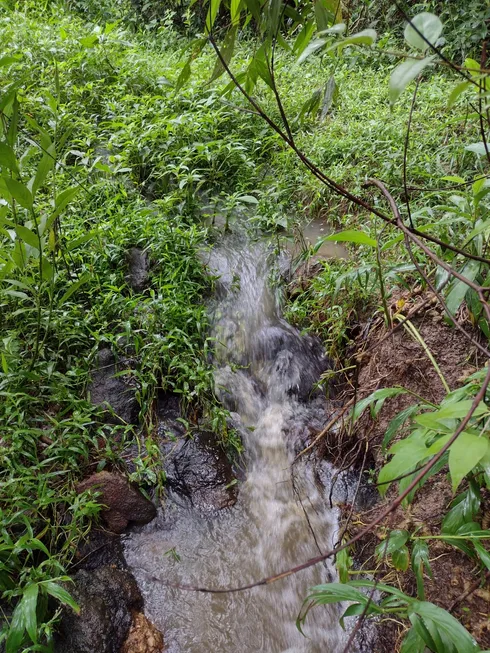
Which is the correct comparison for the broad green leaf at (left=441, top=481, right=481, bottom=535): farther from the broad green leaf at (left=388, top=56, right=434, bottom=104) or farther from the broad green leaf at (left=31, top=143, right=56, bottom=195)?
the broad green leaf at (left=31, top=143, right=56, bottom=195)

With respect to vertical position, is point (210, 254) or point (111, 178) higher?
point (111, 178)

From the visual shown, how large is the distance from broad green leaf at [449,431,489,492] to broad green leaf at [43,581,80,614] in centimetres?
166

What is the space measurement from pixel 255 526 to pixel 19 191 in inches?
77.7

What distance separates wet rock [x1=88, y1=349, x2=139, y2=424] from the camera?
264 centimetres

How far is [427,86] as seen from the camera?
485cm

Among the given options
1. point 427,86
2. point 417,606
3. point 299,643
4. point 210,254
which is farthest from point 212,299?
point 427,86

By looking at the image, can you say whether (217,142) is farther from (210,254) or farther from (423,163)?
(423,163)

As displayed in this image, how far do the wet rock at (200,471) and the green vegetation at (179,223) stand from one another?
0.12 meters

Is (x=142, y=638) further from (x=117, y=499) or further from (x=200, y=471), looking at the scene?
(x=200, y=471)

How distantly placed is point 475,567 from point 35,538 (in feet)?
5.79

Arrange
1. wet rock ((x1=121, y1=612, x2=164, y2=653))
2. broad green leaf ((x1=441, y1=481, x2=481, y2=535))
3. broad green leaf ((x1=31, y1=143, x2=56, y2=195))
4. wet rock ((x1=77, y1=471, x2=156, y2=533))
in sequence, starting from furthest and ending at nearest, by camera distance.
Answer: wet rock ((x1=77, y1=471, x2=156, y2=533)) < wet rock ((x1=121, y1=612, x2=164, y2=653)) < broad green leaf ((x1=31, y1=143, x2=56, y2=195)) < broad green leaf ((x1=441, y1=481, x2=481, y2=535))

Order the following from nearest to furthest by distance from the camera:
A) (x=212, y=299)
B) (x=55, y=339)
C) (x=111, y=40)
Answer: (x=55, y=339)
(x=212, y=299)
(x=111, y=40)

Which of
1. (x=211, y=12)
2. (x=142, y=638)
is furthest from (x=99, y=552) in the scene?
(x=211, y=12)

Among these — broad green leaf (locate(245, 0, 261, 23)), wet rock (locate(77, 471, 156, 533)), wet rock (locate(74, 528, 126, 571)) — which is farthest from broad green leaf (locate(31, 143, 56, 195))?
wet rock (locate(74, 528, 126, 571))
